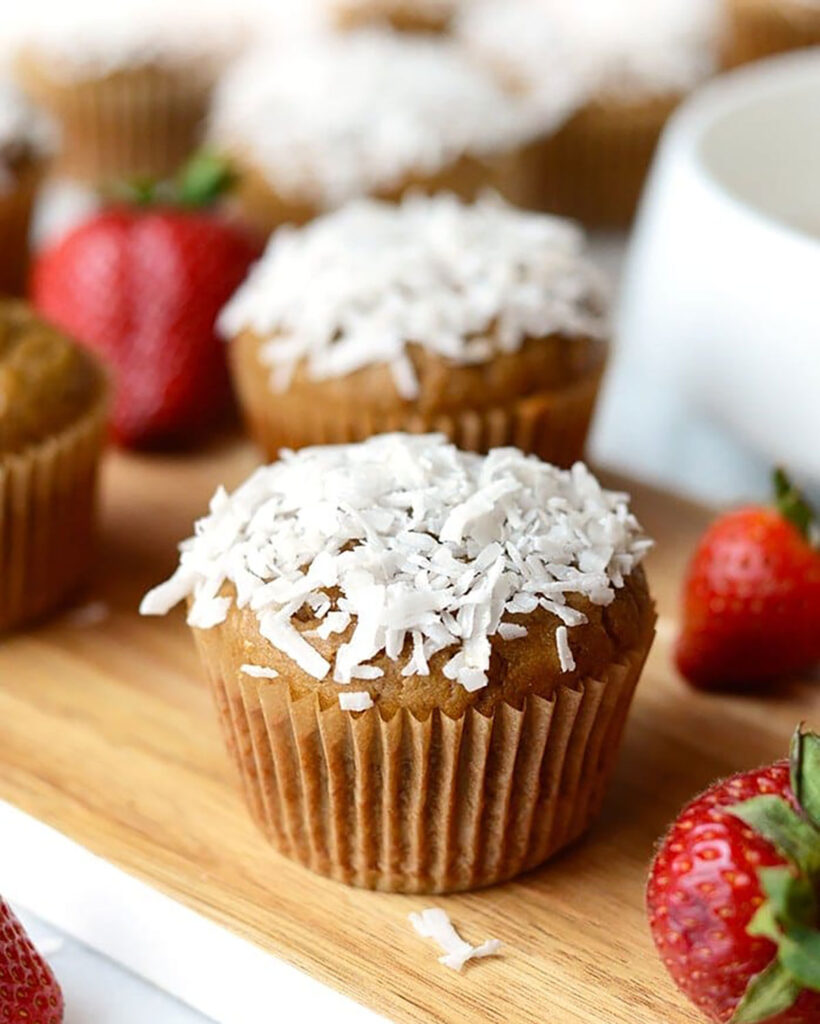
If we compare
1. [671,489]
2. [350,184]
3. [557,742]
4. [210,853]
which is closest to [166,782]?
[210,853]

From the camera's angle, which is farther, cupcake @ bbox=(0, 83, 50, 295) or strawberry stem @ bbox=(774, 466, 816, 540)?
cupcake @ bbox=(0, 83, 50, 295)

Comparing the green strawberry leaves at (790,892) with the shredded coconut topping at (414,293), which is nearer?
the green strawberry leaves at (790,892)

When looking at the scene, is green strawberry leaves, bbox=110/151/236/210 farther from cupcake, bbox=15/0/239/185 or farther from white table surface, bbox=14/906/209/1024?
white table surface, bbox=14/906/209/1024

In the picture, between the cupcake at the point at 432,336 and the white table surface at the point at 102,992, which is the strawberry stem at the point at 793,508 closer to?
the cupcake at the point at 432,336

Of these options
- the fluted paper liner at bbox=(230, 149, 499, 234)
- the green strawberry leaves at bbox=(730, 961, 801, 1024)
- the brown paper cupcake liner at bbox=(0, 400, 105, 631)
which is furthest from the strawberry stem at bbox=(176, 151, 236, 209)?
the green strawberry leaves at bbox=(730, 961, 801, 1024)

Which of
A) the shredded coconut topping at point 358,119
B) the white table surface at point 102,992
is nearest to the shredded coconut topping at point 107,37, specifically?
the shredded coconut topping at point 358,119

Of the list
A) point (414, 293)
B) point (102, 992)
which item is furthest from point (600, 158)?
point (102, 992)
